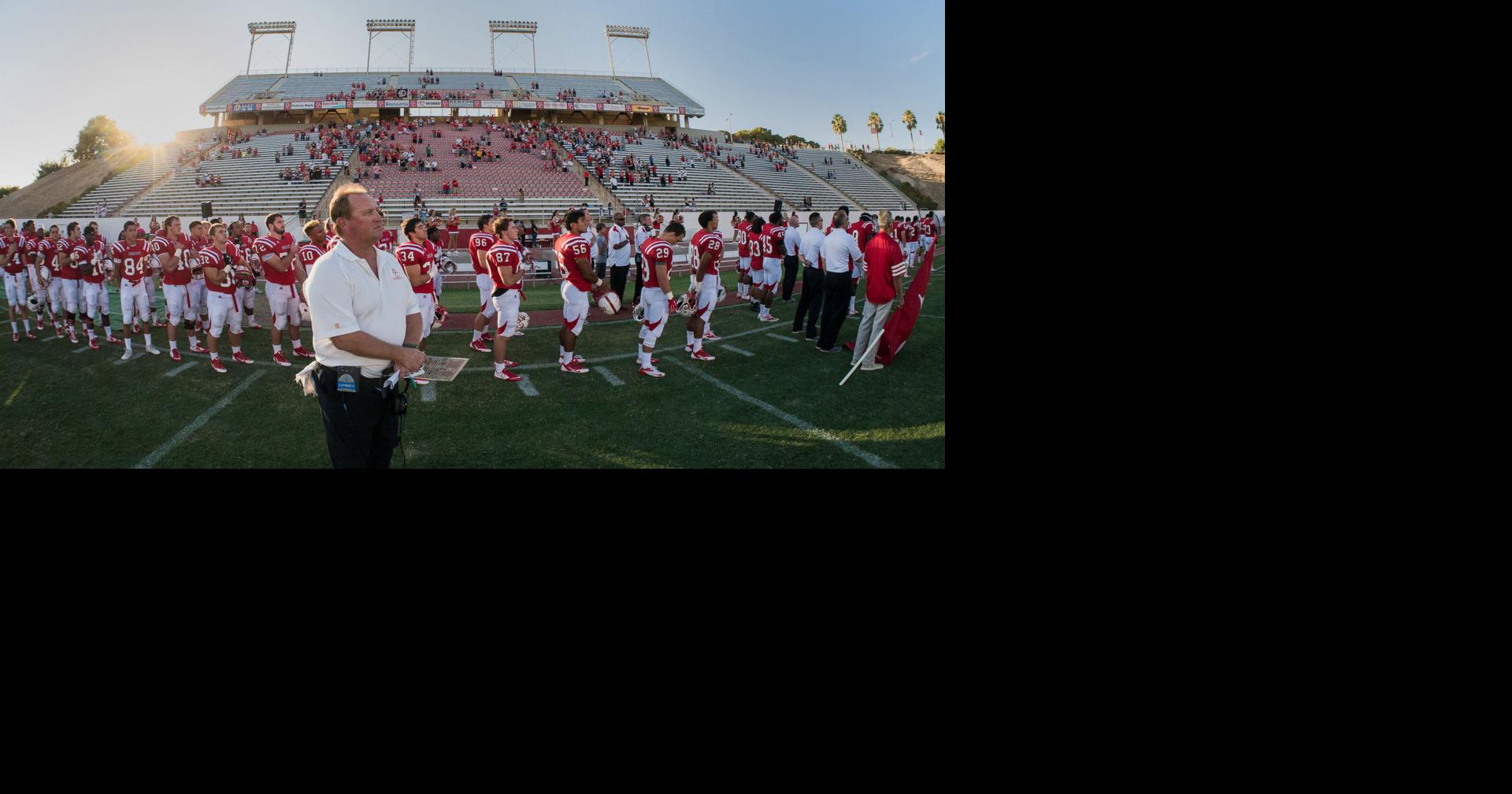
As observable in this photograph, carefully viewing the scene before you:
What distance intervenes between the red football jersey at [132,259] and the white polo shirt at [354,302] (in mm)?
7972

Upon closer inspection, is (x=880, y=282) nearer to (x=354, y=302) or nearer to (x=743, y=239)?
(x=743, y=239)

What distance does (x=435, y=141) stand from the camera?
3891 cm

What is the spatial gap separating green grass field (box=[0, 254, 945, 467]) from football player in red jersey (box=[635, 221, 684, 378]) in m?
0.27

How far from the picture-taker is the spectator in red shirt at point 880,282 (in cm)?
747

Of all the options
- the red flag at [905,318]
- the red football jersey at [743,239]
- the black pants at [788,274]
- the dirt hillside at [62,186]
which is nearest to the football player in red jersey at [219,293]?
the red football jersey at [743,239]

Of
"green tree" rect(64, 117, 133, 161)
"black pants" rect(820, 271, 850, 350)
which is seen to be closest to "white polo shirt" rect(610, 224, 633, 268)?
"black pants" rect(820, 271, 850, 350)

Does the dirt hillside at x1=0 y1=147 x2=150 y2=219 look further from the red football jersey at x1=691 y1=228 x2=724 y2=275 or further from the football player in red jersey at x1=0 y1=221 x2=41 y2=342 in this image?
the red football jersey at x1=691 y1=228 x2=724 y2=275

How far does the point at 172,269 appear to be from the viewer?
8203mm

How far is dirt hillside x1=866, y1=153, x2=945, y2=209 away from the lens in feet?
157

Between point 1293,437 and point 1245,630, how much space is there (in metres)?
0.83

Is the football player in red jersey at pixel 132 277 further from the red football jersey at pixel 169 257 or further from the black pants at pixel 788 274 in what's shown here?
the black pants at pixel 788 274

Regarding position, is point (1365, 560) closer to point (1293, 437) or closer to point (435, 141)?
point (1293, 437)

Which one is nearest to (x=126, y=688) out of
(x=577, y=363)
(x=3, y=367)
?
(x=577, y=363)

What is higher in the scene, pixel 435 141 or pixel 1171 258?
pixel 435 141
